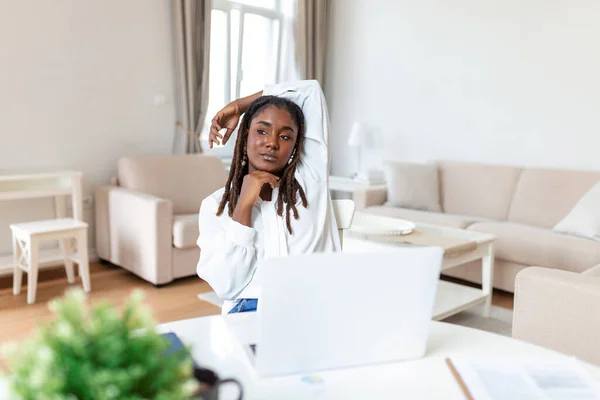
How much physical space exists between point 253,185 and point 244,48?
389 cm

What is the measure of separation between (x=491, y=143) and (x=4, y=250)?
3494mm

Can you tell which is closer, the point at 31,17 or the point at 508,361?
the point at 508,361

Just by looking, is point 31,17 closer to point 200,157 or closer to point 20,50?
point 20,50

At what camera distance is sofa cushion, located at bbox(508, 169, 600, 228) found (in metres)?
3.62

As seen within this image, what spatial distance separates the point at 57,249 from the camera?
142 inches

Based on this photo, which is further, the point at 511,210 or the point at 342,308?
the point at 511,210

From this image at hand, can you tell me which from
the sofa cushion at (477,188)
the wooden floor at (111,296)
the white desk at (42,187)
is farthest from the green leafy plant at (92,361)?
the sofa cushion at (477,188)

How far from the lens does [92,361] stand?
0.49 m

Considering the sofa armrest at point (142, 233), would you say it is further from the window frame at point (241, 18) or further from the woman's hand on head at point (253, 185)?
the woman's hand on head at point (253, 185)

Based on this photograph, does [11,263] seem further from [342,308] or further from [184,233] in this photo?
[342,308]

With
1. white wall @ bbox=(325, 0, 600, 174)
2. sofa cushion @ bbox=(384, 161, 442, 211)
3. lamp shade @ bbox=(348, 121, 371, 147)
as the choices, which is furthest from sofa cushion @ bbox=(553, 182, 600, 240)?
lamp shade @ bbox=(348, 121, 371, 147)

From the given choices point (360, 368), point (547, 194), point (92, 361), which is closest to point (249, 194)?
point (360, 368)

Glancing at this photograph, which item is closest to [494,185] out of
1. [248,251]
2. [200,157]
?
[200,157]

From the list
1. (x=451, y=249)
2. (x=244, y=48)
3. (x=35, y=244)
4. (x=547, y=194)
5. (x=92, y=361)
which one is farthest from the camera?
(x=244, y=48)
